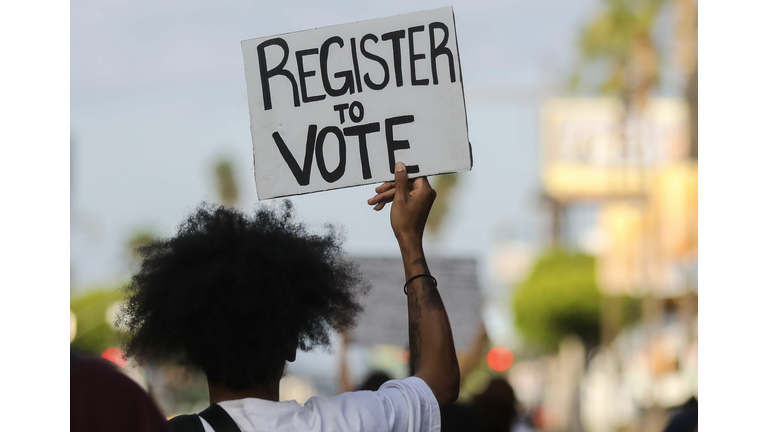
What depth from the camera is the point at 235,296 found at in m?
2.24

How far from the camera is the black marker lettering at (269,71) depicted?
267cm

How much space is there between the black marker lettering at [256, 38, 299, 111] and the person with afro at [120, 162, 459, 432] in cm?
38

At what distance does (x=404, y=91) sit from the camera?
8.71 ft

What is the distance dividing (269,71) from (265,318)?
842 mm

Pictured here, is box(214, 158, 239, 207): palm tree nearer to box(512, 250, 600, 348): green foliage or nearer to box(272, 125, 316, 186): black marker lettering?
box(512, 250, 600, 348): green foliage

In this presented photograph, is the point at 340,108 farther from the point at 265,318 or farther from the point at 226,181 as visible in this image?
the point at 226,181

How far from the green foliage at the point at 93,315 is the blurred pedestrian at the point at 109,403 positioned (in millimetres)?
40115

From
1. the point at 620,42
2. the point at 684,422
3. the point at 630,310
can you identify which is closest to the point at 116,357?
the point at 684,422

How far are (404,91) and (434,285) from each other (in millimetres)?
618

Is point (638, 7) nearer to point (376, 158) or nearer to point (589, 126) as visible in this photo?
point (589, 126)

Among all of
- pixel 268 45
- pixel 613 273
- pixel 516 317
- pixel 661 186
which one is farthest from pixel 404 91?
pixel 516 317

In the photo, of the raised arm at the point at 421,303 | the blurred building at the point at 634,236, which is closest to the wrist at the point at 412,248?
the raised arm at the point at 421,303

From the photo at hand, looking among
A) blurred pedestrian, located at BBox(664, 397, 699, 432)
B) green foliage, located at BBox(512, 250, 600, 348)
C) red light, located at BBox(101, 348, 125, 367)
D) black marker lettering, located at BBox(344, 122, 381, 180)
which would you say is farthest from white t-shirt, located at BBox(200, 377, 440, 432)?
green foliage, located at BBox(512, 250, 600, 348)

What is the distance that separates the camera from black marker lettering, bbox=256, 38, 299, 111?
267 centimetres
